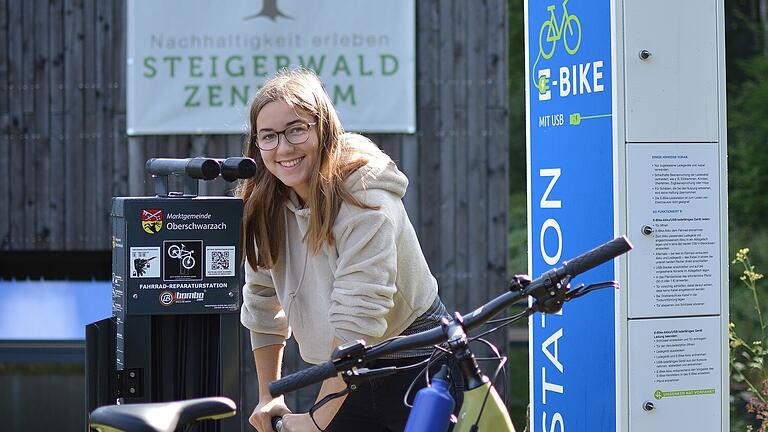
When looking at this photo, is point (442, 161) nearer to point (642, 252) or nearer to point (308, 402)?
point (308, 402)

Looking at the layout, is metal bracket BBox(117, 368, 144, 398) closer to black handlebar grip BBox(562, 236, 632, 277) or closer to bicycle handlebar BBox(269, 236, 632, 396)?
bicycle handlebar BBox(269, 236, 632, 396)

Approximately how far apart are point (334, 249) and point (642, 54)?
53.9 inches

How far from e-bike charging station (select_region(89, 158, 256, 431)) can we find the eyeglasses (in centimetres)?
9

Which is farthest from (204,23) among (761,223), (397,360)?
(761,223)

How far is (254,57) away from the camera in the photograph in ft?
25.4

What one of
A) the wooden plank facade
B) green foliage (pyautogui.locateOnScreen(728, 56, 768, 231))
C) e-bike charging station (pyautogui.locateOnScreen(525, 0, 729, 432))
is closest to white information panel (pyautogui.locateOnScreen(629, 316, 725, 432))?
e-bike charging station (pyautogui.locateOnScreen(525, 0, 729, 432))

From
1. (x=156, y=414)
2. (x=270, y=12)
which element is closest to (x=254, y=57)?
(x=270, y=12)

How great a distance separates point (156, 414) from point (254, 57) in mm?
5355

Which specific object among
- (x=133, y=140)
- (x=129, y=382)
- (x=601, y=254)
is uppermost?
(x=133, y=140)

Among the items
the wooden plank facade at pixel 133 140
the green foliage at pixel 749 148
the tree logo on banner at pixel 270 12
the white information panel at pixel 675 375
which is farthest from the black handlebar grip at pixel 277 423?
the green foliage at pixel 749 148

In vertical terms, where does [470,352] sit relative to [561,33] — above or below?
below

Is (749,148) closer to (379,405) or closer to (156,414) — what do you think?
(379,405)

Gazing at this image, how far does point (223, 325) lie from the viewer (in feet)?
11.0

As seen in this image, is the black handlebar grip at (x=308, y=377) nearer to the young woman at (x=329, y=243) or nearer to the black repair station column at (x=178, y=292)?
the young woman at (x=329, y=243)
